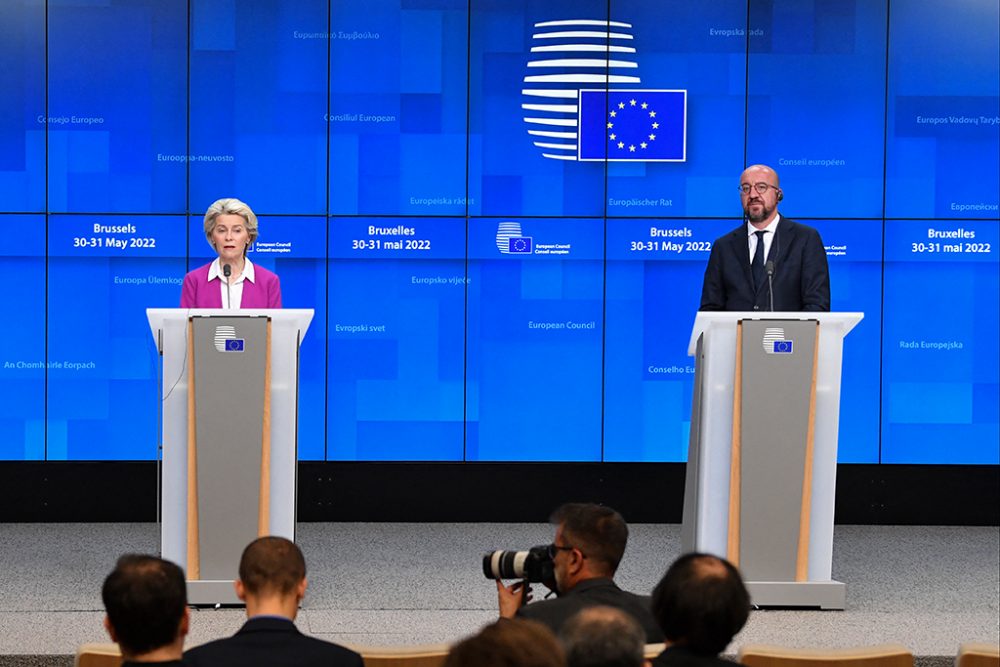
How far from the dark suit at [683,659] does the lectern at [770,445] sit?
2.73 meters

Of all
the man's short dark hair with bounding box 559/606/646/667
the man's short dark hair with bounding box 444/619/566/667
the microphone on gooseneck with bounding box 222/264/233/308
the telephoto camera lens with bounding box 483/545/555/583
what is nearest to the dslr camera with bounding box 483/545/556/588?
the telephoto camera lens with bounding box 483/545/555/583

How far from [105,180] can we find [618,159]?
9.02ft

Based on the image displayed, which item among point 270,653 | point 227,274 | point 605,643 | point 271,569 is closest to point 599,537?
point 271,569

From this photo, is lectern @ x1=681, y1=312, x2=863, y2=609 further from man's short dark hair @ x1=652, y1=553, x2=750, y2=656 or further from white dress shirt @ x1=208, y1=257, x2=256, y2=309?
man's short dark hair @ x1=652, y1=553, x2=750, y2=656

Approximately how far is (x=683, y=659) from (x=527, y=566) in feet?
2.68

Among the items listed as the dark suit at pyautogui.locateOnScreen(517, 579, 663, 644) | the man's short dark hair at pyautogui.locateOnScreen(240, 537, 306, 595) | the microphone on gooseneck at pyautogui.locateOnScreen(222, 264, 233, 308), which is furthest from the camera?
the microphone on gooseneck at pyautogui.locateOnScreen(222, 264, 233, 308)

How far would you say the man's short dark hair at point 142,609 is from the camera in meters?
2.96

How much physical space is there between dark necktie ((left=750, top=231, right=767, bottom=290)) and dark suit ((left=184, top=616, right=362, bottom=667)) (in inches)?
140

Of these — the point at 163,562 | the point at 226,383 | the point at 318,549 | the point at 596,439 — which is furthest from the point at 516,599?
the point at 596,439

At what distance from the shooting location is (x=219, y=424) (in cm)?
564

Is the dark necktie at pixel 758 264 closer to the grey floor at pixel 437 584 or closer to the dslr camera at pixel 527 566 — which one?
the grey floor at pixel 437 584

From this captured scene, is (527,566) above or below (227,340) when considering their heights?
below

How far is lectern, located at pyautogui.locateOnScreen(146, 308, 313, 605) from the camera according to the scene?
5625 mm

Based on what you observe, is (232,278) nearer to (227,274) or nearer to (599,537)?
(227,274)
